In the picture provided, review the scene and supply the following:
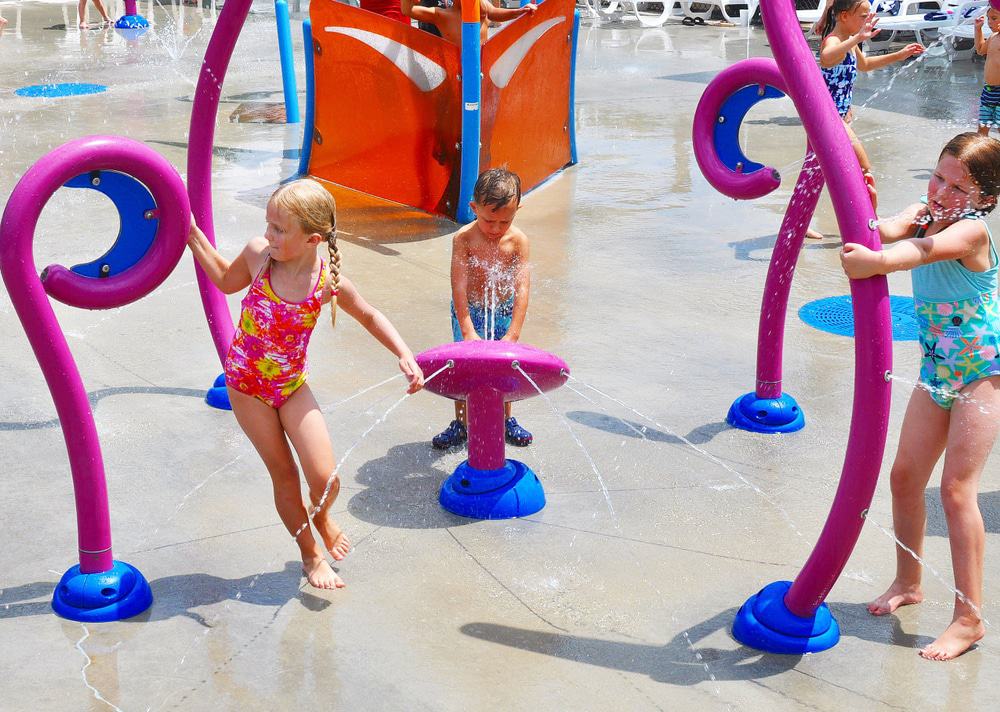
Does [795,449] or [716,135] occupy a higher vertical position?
[716,135]

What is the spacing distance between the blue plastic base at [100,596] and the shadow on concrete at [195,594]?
0.04 m

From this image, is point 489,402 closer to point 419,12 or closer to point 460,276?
point 460,276

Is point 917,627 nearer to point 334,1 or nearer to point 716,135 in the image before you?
point 716,135

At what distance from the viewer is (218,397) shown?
4918 mm

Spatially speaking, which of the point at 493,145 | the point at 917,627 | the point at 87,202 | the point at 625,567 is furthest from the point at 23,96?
the point at 917,627

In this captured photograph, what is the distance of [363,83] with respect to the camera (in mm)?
8047

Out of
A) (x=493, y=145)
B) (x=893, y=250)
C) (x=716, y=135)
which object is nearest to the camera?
(x=893, y=250)

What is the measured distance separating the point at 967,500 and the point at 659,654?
0.96 meters

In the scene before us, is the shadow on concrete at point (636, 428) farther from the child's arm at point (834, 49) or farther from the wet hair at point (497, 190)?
the child's arm at point (834, 49)

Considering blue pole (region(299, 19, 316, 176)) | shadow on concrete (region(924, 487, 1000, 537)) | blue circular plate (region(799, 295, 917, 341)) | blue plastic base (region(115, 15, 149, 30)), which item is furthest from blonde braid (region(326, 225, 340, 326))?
blue plastic base (region(115, 15, 149, 30))

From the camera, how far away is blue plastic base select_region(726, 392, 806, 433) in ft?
15.5

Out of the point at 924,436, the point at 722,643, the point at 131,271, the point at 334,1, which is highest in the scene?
the point at 334,1

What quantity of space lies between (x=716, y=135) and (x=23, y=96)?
8.86 meters

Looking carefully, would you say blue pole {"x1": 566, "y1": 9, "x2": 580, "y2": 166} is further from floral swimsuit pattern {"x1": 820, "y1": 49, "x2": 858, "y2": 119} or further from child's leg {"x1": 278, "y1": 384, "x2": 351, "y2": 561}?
child's leg {"x1": 278, "y1": 384, "x2": 351, "y2": 561}
